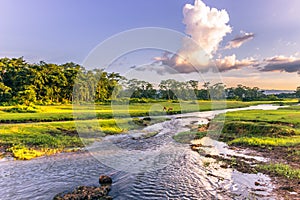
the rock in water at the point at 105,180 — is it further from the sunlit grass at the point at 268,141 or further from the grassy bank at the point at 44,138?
the sunlit grass at the point at 268,141

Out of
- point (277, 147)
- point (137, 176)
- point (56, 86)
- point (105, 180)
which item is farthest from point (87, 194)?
point (56, 86)

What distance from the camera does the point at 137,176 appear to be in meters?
14.5

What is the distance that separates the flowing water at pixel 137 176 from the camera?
11797mm

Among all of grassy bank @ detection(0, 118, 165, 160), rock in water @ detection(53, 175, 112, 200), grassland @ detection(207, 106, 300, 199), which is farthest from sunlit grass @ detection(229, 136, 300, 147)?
grassy bank @ detection(0, 118, 165, 160)

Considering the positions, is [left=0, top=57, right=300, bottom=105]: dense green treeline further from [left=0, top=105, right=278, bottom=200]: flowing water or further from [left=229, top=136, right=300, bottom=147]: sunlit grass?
[left=0, top=105, right=278, bottom=200]: flowing water

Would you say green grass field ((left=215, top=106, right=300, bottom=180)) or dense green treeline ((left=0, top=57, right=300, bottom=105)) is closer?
green grass field ((left=215, top=106, right=300, bottom=180))

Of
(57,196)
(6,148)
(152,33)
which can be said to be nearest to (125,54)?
(152,33)

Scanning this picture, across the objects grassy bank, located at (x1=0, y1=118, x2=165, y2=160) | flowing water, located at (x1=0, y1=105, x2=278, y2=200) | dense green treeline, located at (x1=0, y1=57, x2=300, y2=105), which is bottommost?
flowing water, located at (x1=0, y1=105, x2=278, y2=200)

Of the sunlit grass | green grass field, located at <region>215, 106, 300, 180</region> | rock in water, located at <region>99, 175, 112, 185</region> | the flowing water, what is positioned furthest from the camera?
the sunlit grass

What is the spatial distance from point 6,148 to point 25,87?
158 ft

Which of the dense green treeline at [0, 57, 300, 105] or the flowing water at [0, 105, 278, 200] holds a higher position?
the dense green treeline at [0, 57, 300, 105]

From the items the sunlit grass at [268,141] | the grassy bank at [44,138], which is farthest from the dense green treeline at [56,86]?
the sunlit grass at [268,141]

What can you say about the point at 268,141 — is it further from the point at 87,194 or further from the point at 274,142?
the point at 87,194

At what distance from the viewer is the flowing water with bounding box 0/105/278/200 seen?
1180cm
